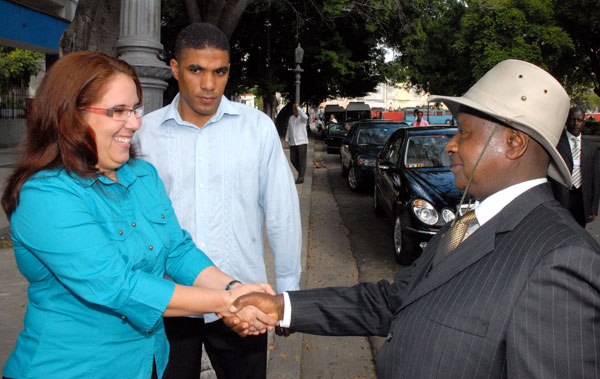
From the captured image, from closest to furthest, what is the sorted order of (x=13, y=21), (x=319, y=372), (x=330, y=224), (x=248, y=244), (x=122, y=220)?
(x=122, y=220) → (x=248, y=244) → (x=319, y=372) → (x=330, y=224) → (x=13, y=21)

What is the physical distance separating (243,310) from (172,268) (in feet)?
1.25

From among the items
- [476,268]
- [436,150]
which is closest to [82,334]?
[476,268]

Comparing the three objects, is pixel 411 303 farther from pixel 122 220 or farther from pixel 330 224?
pixel 330 224

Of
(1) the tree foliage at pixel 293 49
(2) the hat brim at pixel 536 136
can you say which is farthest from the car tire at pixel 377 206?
(1) the tree foliage at pixel 293 49

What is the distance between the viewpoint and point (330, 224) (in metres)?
9.31

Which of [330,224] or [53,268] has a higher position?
[53,268]

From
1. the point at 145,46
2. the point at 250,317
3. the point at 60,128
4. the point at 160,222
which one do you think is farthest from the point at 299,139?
the point at 60,128

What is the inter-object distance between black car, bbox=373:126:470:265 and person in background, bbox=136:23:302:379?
2.68 m

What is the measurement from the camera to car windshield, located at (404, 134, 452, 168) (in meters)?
7.50


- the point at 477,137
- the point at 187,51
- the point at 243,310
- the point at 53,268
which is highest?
the point at 187,51

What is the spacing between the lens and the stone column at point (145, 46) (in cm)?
393

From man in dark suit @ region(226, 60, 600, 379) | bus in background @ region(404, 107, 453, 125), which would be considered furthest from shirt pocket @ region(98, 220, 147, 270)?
bus in background @ region(404, 107, 453, 125)

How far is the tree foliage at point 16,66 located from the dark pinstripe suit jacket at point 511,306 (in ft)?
88.8

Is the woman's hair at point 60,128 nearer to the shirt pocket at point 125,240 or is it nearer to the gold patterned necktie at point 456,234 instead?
the shirt pocket at point 125,240
